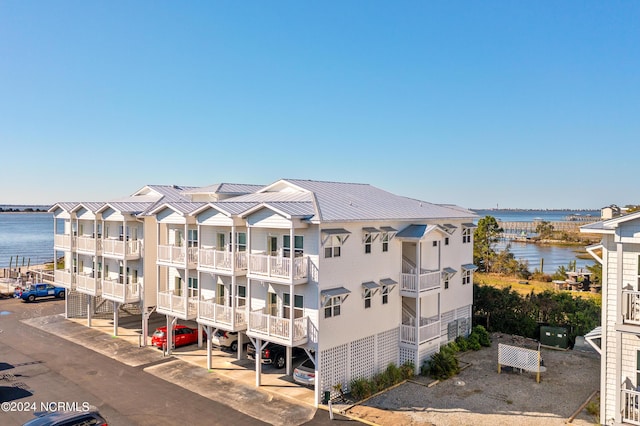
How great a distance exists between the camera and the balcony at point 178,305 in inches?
957

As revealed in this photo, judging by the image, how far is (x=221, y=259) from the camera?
2289cm

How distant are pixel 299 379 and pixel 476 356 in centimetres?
1093

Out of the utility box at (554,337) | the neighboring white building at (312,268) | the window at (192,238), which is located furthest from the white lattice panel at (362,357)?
the utility box at (554,337)

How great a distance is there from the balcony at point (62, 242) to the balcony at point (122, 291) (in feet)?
20.2

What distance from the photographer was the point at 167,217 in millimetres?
25453

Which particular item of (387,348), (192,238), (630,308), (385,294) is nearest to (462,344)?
(387,348)

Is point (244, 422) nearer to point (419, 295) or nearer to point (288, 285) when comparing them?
point (288, 285)

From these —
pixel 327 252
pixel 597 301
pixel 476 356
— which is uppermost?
pixel 327 252

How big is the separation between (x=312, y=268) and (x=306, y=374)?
4.87 metres

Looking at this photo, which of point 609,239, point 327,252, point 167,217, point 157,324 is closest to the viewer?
point 609,239

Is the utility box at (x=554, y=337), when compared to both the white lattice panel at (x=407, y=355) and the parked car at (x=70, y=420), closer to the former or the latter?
the white lattice panel at (x=407, y=355)

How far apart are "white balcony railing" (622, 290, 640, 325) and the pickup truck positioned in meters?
43.0

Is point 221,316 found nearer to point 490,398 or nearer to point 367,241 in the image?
point 367,241

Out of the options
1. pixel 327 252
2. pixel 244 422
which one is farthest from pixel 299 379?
pixel 327 252
